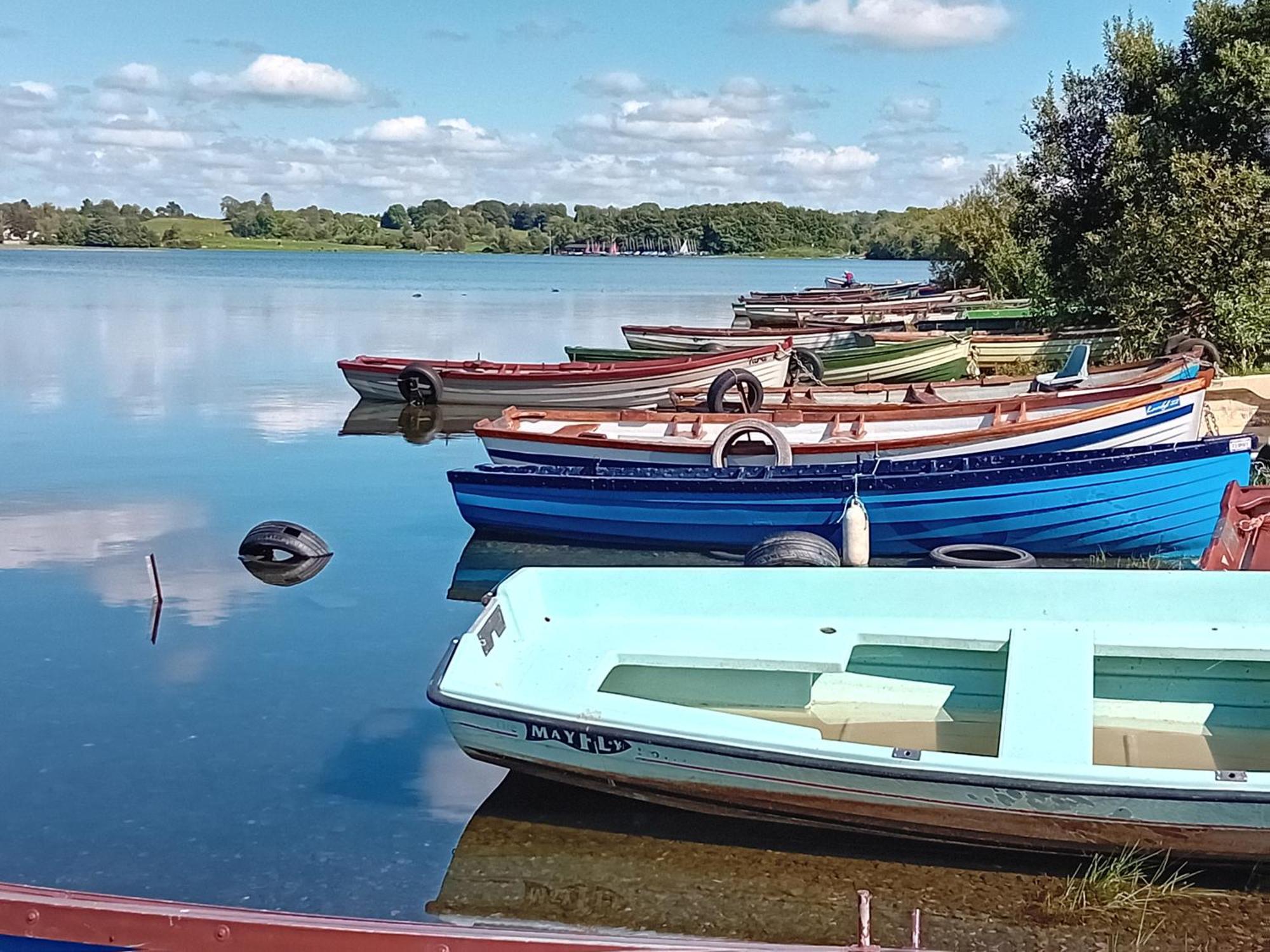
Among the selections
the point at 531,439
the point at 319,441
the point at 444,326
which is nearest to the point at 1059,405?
the point at 531,439

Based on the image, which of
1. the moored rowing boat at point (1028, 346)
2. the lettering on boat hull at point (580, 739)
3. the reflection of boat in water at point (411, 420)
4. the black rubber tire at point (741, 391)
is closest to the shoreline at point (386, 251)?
the moored rowing boat at point (1028, 346)

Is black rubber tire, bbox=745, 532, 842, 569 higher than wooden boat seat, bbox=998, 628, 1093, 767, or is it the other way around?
wooden boat seat, bbox=998, 628, 1093, 767

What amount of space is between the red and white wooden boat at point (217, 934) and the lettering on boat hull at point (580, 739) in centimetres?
245

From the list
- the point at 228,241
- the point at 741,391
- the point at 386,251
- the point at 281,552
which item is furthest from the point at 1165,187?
the point at 228,241

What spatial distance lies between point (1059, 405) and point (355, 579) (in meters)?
7.88

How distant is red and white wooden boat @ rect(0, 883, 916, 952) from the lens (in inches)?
133

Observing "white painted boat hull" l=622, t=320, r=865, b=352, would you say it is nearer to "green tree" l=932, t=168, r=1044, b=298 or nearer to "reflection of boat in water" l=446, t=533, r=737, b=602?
"green tree" l=932, t=168, r=1044, b=298

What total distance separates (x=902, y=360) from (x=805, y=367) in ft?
5.93

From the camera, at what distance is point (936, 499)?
1151 centimetres

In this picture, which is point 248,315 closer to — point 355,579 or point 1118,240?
point 1118,240

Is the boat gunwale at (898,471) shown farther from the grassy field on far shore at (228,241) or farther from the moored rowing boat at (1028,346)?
the grassy field on far shore at (228,241)

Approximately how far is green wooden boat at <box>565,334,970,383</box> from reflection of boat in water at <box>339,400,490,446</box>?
6931mm

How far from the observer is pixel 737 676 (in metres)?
7.14

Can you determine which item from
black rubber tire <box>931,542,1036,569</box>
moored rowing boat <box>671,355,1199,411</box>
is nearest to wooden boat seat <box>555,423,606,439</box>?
moored rowing boat <box>671,355,1199,411</box>
